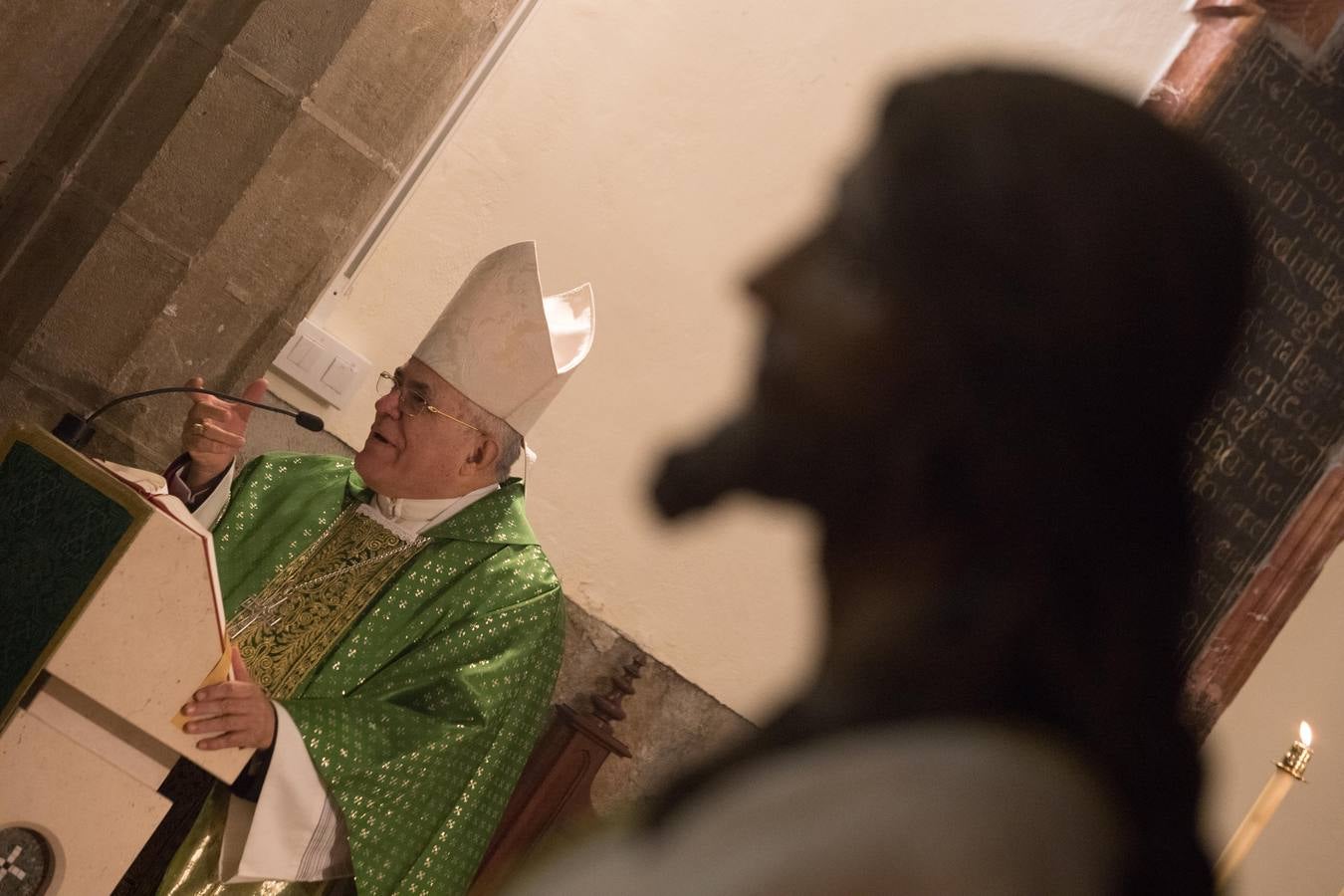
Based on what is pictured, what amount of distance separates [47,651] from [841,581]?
1.31 m

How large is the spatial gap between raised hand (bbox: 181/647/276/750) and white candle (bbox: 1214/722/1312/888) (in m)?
1.43

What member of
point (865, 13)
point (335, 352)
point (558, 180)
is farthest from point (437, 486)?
point (865, 13)

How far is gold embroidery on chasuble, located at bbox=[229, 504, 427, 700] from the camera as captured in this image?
246cm

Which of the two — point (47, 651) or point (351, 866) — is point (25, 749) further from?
point (351, 866)

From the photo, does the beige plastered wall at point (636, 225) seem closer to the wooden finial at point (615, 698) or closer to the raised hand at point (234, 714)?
the wooden finial at point (615, 698)

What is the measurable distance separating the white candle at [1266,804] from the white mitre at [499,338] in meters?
1.70

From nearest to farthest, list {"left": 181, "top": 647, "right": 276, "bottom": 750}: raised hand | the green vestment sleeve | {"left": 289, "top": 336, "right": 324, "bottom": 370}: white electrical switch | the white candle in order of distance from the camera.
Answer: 1. the white candle
2. {"left": 181, "top": 647, "right": 276, "bottom": 750}: raised hand
3. the green vestment sleeve
4. {"left": 289, "top": 336, "right": 324, "bottom": 370}: white electrical switch

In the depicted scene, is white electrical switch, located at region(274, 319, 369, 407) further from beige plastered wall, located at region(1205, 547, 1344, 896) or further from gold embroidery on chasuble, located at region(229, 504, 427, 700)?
beige plastered wall, located at region(1205, 547, 1344, 896)

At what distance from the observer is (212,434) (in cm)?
249

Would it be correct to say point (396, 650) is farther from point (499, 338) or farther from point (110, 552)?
point (110, 552)

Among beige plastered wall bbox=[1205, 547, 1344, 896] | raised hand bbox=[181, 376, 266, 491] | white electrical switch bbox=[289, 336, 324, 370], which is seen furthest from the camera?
white electrical switch bbox=[289, 336, 324, 370]

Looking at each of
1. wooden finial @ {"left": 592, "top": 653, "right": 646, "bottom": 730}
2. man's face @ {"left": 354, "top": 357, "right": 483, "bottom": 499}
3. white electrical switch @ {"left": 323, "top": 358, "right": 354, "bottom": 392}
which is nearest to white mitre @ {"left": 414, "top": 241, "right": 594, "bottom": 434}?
man's face @ {"left": 354, "top": 357, "right": 483, "bottom": 499}

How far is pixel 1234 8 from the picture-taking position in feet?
3.88

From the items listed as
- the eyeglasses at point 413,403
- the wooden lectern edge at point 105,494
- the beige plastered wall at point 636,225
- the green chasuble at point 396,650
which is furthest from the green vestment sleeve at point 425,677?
the wooden lectern edge at point 105,494
